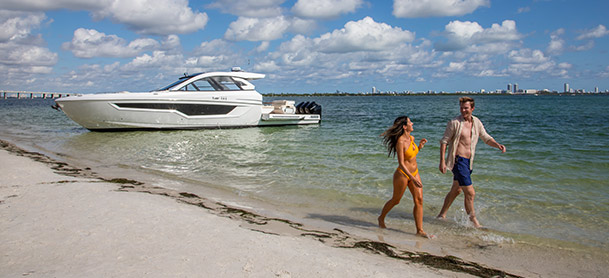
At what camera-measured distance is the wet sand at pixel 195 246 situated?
334 centimetres

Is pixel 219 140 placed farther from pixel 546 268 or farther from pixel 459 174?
pixel 546 268

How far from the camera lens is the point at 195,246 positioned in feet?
12.7

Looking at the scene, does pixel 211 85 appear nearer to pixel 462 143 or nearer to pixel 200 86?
pixel 200 86

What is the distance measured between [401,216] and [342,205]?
1.11 metres

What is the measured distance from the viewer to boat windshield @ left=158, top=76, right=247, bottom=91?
1961cm

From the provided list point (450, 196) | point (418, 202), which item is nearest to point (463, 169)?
point (450, 196)

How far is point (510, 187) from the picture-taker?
826cm

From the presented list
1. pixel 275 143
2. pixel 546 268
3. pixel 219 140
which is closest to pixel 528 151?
pixel 275 143

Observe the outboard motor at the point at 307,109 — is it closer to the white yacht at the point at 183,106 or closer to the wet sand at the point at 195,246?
the white yacht at the point at 183,106

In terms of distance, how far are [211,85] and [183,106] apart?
69.2 inches

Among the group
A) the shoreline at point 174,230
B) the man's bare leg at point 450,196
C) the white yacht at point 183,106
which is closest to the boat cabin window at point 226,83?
the white yacht at point 183,106

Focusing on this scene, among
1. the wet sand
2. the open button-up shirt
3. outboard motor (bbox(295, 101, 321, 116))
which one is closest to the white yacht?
outboard motor (bbox(295, 101, 321, 116))

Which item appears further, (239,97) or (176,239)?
(239,97)

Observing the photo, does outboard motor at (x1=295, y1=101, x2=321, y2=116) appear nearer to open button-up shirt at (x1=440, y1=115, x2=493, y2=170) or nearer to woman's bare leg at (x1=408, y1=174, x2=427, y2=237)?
open button-up shirt at (x1=440, y1=115, x2=493, y2=170)
